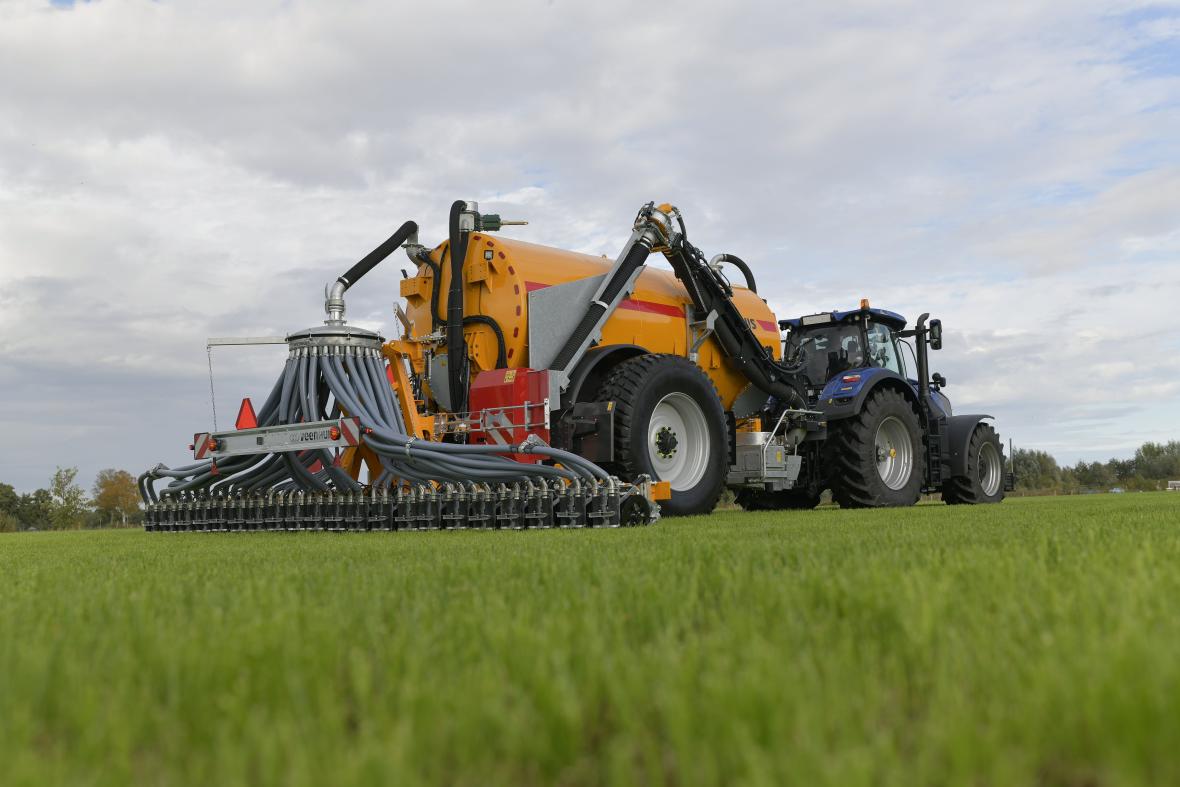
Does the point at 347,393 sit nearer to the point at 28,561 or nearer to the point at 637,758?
the point at 28,561

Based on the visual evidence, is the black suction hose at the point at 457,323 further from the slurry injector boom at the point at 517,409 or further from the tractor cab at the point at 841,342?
the tractor cab at the point at 841,342

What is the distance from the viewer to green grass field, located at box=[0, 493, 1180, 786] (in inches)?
43.2

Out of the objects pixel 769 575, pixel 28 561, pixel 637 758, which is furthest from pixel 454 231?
pixel 637 758

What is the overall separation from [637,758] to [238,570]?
2775mm

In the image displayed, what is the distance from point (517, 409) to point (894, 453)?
5.75 meters

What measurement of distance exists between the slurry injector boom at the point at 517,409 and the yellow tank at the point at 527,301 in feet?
0.07

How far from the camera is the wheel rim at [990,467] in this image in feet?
43.9

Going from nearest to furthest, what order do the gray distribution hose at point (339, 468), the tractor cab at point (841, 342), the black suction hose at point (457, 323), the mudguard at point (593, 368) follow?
the gray distribution hose at point (339, 468) → the mudguard at point (593, 368) → the black suction hose at point (457, 323) → the tractor cab at point (841, 342)

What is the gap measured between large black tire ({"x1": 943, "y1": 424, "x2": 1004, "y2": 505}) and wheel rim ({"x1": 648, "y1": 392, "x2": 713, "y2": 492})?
5620 mm

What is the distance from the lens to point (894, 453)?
11.4 meters

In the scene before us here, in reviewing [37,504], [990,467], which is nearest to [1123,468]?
[990,467]

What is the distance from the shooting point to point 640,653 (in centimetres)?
168

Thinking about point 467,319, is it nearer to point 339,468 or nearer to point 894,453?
point 339,468

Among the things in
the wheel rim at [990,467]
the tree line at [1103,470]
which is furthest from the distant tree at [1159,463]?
the wheel rim at [990,467]
